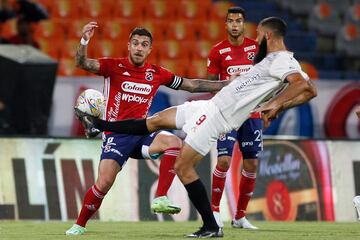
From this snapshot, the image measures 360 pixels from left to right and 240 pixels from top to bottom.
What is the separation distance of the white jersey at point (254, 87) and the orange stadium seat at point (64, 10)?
10.2 m

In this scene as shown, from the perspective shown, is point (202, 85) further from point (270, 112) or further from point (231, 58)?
point (270, 112)

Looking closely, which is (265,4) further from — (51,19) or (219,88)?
(219,88)

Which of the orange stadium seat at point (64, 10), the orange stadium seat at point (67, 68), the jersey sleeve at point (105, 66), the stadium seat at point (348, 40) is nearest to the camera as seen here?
the jersey sleeve at point (105, 66)

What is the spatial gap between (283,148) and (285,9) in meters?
7.04

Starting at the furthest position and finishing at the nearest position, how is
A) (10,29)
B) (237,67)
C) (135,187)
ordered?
1. (10,29)
2. (135,187)
3. (237,67)

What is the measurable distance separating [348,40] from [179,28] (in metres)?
3.35

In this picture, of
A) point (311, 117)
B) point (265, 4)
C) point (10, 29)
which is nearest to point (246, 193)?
point (311, 117)

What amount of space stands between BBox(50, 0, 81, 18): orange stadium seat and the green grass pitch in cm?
719

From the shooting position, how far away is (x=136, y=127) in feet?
33.0

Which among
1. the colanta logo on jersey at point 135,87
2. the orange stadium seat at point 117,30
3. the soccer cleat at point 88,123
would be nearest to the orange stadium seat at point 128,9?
the orange stadium seat at point 117,30

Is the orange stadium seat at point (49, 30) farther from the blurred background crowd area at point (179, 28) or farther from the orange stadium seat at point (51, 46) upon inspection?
the orange stadium seat at point (51, 46)

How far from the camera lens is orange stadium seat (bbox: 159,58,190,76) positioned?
1830 centimetres

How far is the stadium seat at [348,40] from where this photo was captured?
20.7 m

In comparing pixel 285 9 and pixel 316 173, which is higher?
pixel 285 9
